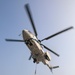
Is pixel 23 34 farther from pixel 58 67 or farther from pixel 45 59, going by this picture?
pixel 58 67

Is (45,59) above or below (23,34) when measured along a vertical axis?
below

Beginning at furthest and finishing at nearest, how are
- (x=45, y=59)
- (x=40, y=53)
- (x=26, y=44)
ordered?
(x=45, y=59)
(x=40, y=53)
(x=26, y=44)


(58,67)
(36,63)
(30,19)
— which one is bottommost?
(58,67)

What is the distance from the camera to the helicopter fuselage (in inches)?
1362

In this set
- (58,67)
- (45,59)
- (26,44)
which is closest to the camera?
(26,44)

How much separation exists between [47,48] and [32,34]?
4929 millimetres

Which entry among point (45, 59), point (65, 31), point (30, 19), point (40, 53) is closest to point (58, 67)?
point (45, 59)

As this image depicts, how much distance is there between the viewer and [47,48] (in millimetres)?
38281

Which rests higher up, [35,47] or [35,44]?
[35,44]

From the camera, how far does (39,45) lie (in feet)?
121

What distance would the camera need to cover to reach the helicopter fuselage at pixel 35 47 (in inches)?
1362

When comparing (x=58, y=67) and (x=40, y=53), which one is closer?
(x=40, y=53)

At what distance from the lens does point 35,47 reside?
35.8 metres

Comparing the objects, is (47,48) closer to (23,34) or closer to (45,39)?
(45,39)
